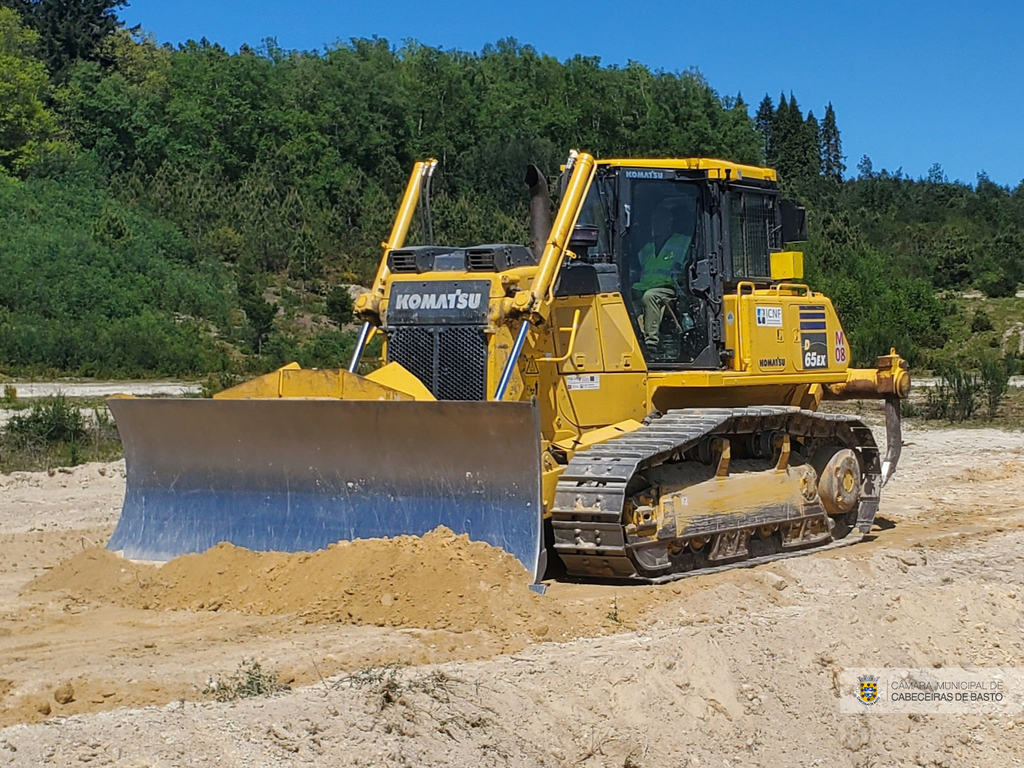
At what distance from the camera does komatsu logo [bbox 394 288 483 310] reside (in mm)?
9523

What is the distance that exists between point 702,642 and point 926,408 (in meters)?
17.3

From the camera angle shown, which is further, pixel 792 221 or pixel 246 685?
pixel 792 221

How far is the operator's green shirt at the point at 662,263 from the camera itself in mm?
10422

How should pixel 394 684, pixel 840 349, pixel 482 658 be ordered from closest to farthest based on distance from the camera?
pixel 394 684 < pixel 482 658 < pixel 840 349

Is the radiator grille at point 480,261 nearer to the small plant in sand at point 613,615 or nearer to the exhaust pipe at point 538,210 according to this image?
the exhaust pipe at point 538,210

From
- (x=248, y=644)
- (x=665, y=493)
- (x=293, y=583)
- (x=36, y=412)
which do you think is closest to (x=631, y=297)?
(x=665, y=493)

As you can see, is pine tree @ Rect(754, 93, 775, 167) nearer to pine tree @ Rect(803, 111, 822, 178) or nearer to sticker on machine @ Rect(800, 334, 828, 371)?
pine tree @ Rect(803, 111, 822, 178)

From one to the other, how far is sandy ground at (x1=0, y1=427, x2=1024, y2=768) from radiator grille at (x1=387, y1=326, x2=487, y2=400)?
4.57ft

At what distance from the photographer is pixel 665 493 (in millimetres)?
9398

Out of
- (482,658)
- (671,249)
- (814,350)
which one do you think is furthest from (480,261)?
(814,350)

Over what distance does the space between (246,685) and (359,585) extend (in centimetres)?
210

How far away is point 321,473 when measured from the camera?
9.31 meters

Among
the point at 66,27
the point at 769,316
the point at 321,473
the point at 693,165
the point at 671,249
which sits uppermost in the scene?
the point at 66,27

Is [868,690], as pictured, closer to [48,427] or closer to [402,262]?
[402,262]
